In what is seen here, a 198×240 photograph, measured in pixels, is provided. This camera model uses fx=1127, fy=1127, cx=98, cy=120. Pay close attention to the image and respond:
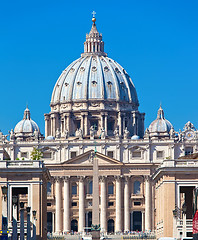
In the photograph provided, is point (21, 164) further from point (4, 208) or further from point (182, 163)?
point (4, 208)

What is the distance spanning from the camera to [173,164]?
139m

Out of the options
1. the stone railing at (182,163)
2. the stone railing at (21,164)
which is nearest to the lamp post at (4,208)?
the stone railing at (21,164)

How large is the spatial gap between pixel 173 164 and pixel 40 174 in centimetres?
1638

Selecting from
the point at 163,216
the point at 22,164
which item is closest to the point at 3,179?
the point at 22,164

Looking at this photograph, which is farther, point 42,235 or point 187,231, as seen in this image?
point 42,235

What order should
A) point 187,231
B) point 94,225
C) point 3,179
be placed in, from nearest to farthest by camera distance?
1. point 187,231
2. point 3,179
3. point 94,225

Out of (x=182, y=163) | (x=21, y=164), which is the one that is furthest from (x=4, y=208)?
(x=182, y=163)

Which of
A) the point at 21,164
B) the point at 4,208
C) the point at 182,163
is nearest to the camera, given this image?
the point at 4,208

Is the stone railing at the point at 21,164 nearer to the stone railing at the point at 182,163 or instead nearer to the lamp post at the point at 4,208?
the stone railing at the point at 182,163

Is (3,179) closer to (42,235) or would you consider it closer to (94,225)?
(42,235)

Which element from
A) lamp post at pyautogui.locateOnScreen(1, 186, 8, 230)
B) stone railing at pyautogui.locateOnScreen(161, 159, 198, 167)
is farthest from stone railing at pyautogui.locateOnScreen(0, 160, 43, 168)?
lamp post at pyautogui.locateOnScreen(1, 186, 8, 230)

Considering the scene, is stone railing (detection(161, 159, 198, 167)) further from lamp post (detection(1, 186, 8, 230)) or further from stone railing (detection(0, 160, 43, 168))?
lamp post (detection(1, 186, 8, 230))

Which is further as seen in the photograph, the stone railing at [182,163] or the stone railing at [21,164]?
the stone railing at [182,163]

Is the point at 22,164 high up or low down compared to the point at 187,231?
up
